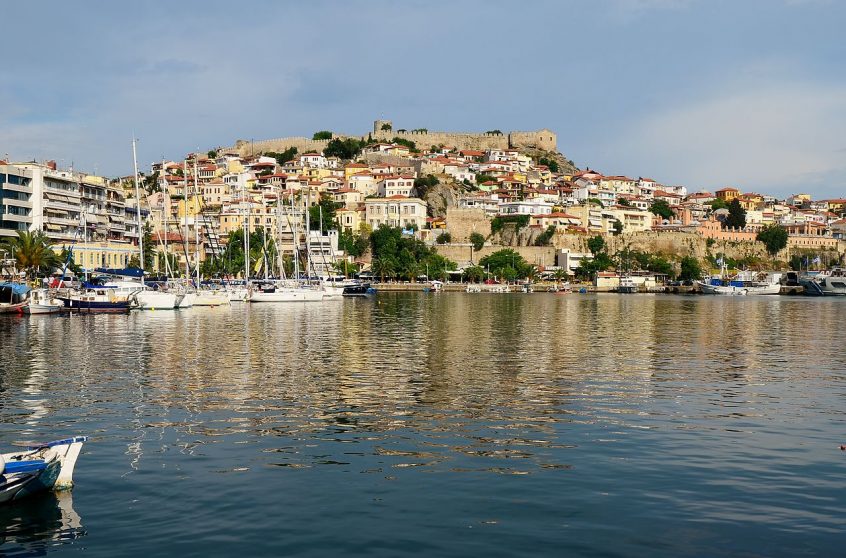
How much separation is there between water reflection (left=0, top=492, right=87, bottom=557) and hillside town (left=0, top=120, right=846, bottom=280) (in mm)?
81611

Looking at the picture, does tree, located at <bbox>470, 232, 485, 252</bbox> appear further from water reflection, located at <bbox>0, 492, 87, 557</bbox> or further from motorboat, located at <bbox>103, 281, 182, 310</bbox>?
water reflection, located at <bbox>0, 492, 87, 557</bbox>

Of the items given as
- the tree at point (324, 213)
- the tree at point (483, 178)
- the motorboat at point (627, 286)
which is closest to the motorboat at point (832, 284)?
the motorboat at point (627, 286)

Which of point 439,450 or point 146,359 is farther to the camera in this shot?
point 146,359

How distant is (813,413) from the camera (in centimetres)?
2017

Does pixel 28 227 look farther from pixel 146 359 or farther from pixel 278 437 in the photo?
pixel 278 437

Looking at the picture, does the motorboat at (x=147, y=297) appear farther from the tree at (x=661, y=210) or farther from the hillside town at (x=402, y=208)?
the tree at (x=661, y=210)

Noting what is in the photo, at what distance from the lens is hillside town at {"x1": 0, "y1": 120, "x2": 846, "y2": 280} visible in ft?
359

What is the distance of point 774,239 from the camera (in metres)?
162

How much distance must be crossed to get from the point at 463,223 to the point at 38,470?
133139 millimetres

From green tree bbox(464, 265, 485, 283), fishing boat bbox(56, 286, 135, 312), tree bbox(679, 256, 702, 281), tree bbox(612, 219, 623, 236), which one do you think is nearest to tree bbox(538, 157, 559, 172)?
tree bbox(612, 219, 623, 236)

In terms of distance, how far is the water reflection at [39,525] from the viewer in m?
11.0

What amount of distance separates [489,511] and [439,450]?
3611 millimetres

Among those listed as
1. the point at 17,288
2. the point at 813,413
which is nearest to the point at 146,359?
the point at 813,413

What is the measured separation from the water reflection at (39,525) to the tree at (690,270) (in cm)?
14710
